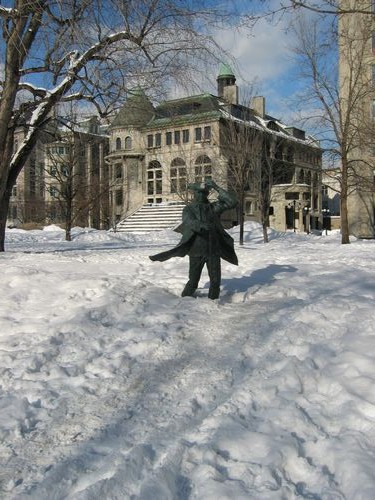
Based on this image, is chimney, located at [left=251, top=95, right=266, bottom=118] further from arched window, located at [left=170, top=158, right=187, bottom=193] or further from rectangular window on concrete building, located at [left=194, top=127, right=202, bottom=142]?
arched window, located at [left=170, top=158, right=187, bottom=193]

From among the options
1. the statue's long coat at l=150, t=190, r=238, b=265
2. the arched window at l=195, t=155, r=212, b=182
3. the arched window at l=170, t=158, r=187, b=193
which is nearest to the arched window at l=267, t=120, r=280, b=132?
the arched window at l=170, t=158, r=187, b=193

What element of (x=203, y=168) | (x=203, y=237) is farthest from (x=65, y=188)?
(x=203, y=237)

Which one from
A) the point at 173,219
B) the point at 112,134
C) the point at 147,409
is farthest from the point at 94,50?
the point at 112,134

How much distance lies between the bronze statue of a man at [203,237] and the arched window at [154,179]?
44.1 metres

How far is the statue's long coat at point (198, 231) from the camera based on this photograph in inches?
278

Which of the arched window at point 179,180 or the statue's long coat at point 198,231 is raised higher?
the arched window at point 179,180

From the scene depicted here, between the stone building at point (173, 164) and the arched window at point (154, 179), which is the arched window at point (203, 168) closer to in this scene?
the stone building at point (173, 164)

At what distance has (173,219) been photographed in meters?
37.9

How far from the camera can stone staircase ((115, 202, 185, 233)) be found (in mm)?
37594

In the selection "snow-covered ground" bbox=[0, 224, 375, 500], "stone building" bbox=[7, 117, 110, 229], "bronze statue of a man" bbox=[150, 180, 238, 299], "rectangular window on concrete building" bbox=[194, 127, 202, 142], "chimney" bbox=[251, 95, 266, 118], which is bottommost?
"snow-covered ground" bbox=[0, 224, 375, 500]

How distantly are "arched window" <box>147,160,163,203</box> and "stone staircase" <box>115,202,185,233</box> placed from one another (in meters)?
8.32

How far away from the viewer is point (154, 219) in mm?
39531

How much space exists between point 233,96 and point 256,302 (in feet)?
117

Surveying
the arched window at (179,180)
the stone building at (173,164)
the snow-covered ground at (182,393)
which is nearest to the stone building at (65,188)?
the stone building at (173,164)
